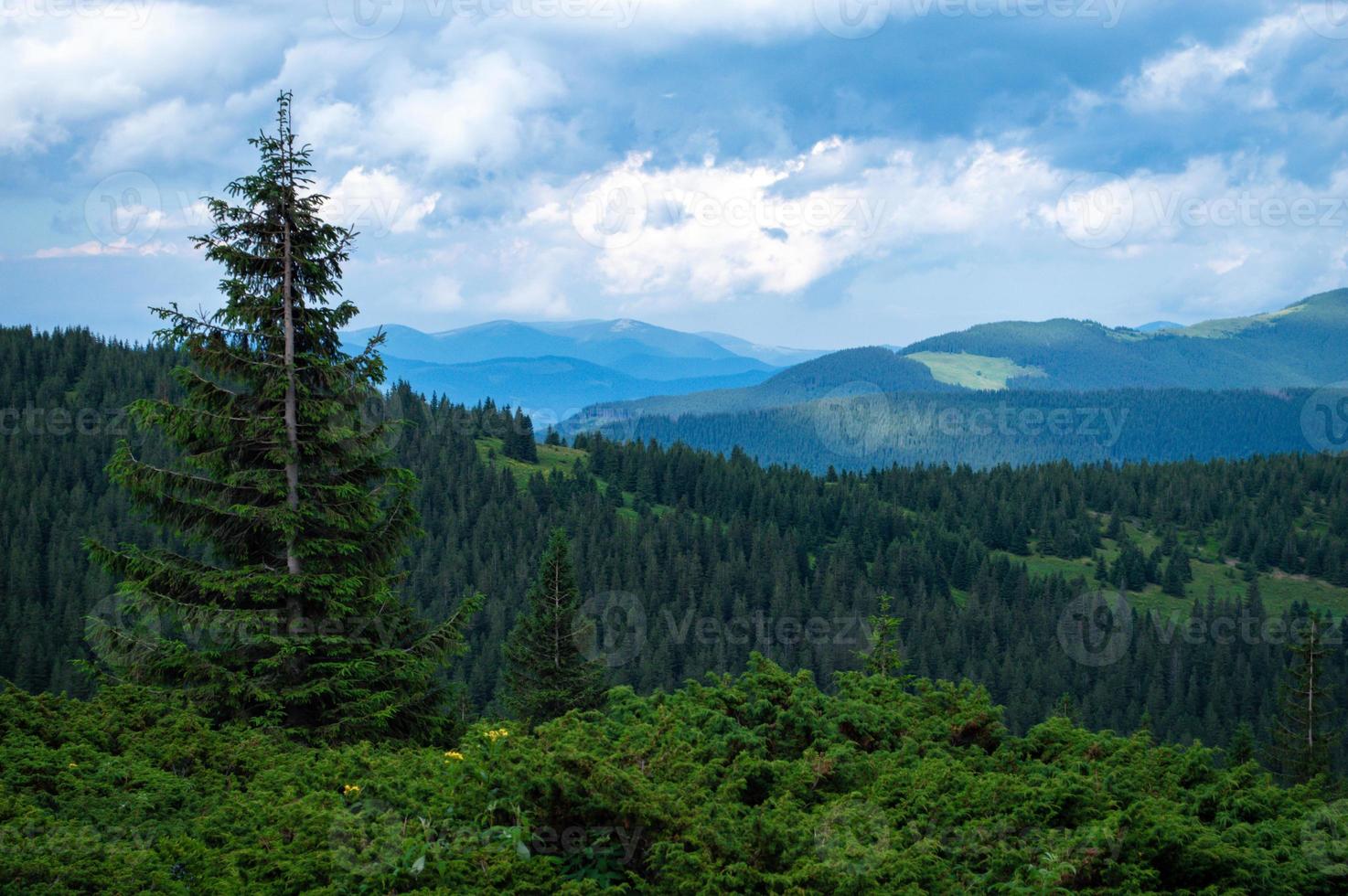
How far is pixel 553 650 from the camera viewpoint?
44062 mm

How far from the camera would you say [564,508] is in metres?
186

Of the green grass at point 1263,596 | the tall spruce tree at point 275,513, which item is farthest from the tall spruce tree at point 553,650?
the green grass at point 1263,596

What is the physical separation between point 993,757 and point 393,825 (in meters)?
9.00

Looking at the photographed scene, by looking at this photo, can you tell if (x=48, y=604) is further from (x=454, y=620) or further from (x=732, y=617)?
(x=454, y=620)

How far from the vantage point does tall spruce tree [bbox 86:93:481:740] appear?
19328mm

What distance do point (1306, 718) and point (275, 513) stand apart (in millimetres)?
61720

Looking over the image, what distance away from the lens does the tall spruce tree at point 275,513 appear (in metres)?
19.3

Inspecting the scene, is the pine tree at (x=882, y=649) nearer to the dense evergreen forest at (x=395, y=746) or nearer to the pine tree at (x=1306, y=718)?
the dense evergreen forest at (x=395, y=746)

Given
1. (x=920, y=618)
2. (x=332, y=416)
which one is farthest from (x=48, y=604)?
(x=332, y=416)

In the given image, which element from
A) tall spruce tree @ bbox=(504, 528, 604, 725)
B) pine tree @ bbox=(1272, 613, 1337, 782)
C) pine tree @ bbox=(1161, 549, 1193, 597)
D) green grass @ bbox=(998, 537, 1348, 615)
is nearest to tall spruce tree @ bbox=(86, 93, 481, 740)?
tall spruce tree @ bbox=(504, 528, 604, 725)

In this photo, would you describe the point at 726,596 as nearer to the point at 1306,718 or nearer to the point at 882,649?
the point at 1306,718

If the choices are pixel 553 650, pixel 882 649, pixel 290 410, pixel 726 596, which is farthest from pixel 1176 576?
pixel 290 410

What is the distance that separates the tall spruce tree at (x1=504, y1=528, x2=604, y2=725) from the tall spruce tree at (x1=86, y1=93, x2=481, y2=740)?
2194cm

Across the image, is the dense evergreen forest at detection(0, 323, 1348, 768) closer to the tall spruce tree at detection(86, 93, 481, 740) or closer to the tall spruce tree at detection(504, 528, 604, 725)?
the tall spruce tree at detection(504, 528, 604, 725)
